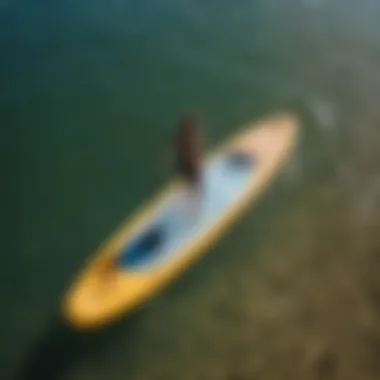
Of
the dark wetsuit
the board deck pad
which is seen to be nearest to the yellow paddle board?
the board deck pad

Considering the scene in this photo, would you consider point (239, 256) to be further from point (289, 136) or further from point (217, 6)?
point (217, 6)

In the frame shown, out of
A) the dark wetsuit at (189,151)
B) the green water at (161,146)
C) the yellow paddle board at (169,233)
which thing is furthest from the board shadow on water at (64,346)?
the dark wetsuit at (189,151)

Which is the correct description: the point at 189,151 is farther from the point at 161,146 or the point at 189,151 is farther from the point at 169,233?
the point at 161,146

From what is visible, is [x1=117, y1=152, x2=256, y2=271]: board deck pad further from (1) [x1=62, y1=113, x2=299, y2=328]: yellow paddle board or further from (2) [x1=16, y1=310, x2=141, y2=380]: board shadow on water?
(2) [x1=16, y1=310, x2=141, y2=380]: board shadow on water

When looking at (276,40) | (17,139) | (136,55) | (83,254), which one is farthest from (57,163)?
(276,40)

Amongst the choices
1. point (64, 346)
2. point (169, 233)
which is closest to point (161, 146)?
point (169, 233)
